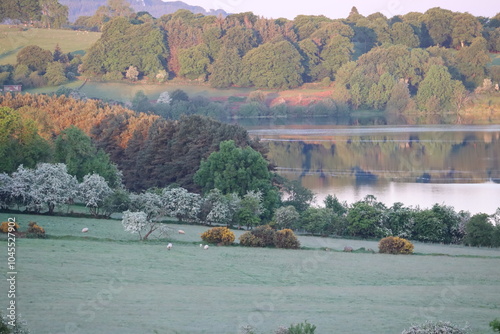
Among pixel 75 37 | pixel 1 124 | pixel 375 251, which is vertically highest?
pixel 75 37

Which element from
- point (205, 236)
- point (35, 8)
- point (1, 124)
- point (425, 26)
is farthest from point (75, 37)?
point (205, 236)

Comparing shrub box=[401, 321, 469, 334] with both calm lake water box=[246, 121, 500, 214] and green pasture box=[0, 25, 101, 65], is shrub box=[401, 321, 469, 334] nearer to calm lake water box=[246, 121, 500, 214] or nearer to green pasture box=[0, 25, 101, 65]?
calm lake water box=[246, 121, 500, 214]

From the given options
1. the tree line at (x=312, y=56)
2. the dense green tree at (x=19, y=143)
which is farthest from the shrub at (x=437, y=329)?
the tree line at (x=312, y=56)

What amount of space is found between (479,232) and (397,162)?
1014 inches

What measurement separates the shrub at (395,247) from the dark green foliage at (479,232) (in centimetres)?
351

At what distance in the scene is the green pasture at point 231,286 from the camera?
577 inches

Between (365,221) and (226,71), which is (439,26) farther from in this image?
(365,221)

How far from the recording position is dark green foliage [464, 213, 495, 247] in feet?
87.5

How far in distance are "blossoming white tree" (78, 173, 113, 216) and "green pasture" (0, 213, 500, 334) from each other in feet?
12.4

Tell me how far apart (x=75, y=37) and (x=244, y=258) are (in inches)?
3939

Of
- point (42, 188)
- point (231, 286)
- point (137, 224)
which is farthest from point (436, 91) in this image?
point (231, 286)

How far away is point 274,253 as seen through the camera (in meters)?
23.2

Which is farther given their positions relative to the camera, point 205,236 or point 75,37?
point 75,37

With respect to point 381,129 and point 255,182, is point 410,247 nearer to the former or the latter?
A: point 255,182
